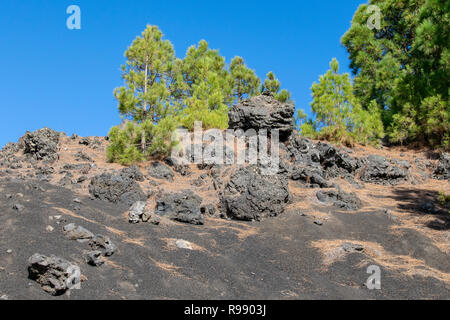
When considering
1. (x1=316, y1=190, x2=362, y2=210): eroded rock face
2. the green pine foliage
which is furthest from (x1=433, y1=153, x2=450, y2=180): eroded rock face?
(x1=316, y1=190, x2=362, y2=210): eroded rock face

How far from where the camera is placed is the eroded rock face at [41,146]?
470 inches

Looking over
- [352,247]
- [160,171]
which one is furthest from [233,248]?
[160,171]

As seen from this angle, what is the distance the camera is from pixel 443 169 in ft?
41.7

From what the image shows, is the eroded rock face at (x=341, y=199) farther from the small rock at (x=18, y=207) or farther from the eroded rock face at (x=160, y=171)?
the small rock at (x=18, y=207)

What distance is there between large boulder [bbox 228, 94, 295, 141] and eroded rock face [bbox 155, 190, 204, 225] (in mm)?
3820

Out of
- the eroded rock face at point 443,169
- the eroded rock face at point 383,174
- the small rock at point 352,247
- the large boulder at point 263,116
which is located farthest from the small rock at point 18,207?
the eroded rock face at point 443,169

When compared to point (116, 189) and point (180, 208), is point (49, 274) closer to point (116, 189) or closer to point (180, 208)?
point (180, 208)

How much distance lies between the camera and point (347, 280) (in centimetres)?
692

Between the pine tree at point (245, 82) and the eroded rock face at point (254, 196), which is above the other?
the pine tree at point (245, 82)

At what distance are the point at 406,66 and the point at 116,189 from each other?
15.7 metres

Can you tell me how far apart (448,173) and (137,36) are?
10.9m

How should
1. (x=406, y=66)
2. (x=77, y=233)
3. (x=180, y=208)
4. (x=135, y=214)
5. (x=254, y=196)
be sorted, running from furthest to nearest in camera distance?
(x=406, y=66), (x=254, y=196), (x=180, y=208), (x=135, y=214), (x=77, y=233)

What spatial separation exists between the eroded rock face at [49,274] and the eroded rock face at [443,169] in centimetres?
1138

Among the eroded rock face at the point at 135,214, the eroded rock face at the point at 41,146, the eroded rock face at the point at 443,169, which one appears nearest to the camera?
the eroded rock face at the point at 135,214
